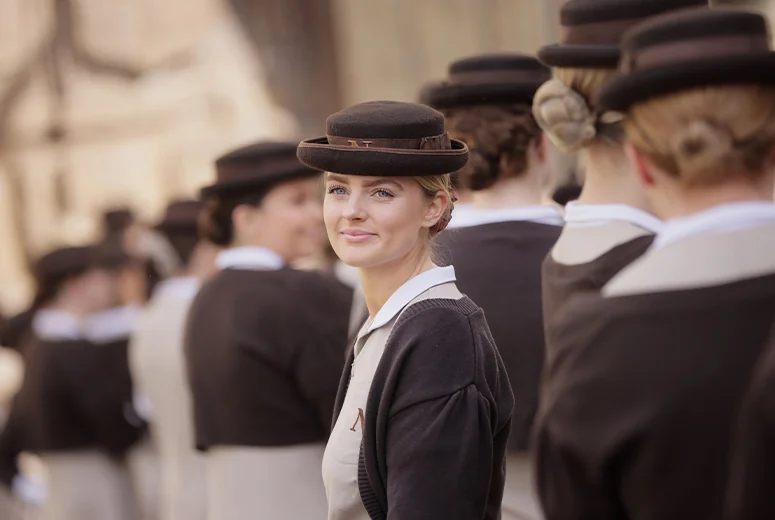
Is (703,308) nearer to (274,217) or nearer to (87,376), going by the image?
(274,217)

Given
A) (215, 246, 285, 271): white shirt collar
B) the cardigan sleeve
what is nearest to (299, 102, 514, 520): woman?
the cardigan sleeve

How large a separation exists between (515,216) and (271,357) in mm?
916

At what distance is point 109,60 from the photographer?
14.7m

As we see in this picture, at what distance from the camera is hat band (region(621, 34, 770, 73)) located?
2.12 meters

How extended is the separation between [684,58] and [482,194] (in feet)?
6.26

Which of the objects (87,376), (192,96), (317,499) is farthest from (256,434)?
(192,96)

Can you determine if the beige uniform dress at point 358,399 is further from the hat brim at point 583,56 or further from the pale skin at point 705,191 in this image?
the pale skin at point 705,191

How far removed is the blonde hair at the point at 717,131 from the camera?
2105 mm

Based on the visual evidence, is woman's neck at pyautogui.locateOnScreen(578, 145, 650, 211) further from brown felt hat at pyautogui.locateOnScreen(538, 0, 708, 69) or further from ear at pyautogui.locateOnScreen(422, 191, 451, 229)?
ear at pyautogui.locateOnScreen(422, 191, 451, 229)

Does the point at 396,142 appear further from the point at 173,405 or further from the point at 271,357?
the point at 173,405

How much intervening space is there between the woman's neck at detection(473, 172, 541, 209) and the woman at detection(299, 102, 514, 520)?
38.4 inches

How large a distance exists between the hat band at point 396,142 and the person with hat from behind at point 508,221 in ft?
2.97

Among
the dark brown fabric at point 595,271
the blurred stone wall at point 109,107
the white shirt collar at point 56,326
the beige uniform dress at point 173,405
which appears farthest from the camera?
the blurred stone wall at point 109,107

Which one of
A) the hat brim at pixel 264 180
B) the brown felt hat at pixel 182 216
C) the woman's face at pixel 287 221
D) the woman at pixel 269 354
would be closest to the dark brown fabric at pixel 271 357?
the woman at pixel 269 354
